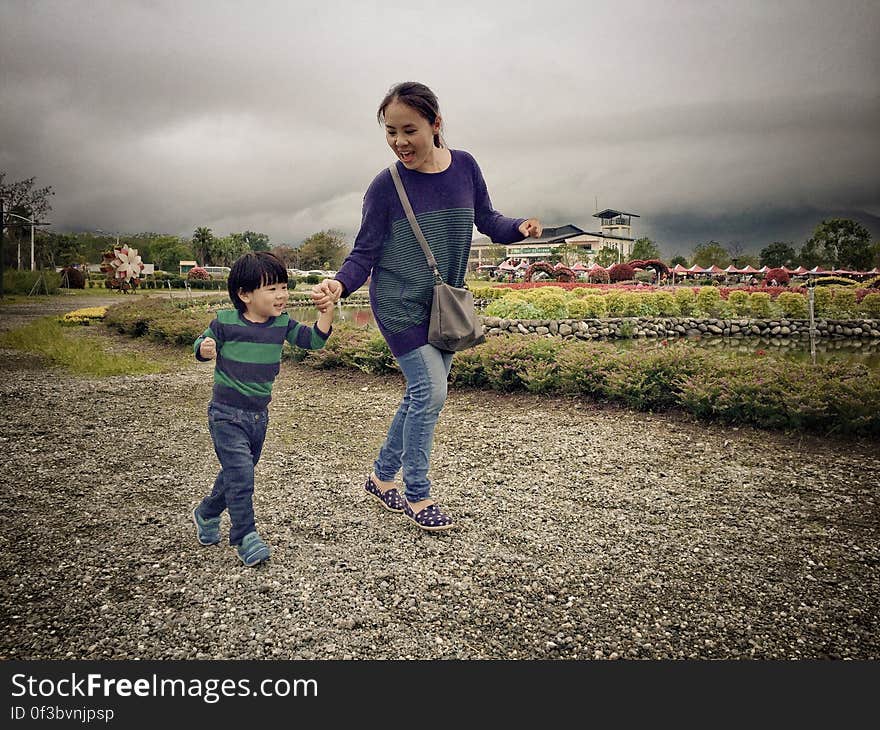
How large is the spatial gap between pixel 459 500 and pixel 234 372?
1.50m

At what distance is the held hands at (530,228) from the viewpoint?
2979mm

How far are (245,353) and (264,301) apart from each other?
213 millimetres

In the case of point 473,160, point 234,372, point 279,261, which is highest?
point 473,160

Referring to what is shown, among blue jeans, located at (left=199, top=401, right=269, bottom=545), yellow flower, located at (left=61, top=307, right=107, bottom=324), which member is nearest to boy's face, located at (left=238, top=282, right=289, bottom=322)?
blue jeans, located at (left=199, top=401, right=269, bottom=545)

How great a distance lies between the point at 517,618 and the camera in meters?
2.30

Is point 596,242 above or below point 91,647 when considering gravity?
above

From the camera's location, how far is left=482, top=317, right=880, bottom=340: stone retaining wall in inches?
536

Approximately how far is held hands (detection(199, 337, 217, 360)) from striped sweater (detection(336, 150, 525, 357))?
0.58 meters

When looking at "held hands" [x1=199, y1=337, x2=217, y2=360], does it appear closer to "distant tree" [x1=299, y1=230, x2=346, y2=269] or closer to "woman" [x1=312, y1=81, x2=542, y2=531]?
"woman" [x1=312, y1=81, x2=542, y2=531]

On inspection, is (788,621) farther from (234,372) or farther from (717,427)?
(717,427)

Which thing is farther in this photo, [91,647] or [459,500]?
[459,500]

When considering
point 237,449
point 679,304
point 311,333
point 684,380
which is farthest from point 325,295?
point 679,304

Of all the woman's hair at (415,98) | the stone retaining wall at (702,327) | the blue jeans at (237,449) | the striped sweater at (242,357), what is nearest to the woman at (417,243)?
the woman's hair at (415,98)

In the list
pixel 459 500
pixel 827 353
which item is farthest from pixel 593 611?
pixel 827 353
